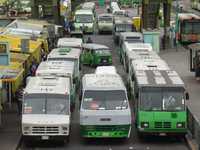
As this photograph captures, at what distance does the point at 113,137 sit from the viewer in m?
26.3

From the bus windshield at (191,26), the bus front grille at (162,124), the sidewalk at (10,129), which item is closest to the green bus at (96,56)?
the bus windshield at (191,26)

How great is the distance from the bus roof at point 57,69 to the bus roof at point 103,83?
269 cm

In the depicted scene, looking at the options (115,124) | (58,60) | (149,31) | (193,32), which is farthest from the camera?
(193,32)

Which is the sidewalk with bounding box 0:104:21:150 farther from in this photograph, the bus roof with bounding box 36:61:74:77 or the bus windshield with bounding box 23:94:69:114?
the bus roof with bounding box 36:61:74:77

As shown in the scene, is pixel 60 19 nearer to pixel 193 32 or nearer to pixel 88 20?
pixel 88 20

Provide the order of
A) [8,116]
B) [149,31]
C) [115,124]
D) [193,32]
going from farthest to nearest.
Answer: [193,32] < [149,31] < [8,116] < [115,124]

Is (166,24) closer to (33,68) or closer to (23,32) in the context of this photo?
(23,32)

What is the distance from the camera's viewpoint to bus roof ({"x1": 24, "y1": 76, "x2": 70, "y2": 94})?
27.2 metres

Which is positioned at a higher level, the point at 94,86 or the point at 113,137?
the point at 94,86

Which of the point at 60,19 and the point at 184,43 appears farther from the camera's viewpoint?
the point at 60,19

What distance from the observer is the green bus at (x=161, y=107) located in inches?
1043

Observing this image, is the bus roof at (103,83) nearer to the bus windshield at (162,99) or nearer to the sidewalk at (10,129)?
the bus windshield at (162,99)

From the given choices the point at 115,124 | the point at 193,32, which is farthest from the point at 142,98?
the point at 193,32

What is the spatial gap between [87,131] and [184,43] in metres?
40.0
